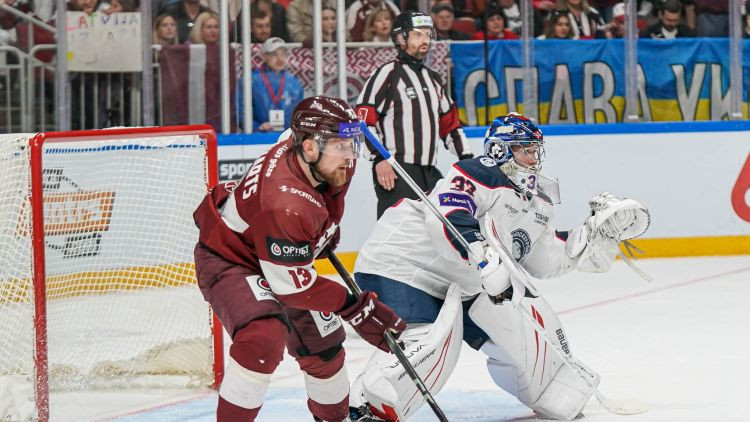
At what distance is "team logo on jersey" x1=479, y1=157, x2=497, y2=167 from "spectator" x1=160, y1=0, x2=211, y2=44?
298 cm

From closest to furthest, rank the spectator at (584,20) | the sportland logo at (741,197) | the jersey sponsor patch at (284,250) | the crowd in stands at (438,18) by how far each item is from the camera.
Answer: the jersey sponsor patch at (284,250) → the crowd in stands at (438,18) → the sportland logo at (741,197) → the spectator at (584,20)

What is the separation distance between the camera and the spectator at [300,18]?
6449 mm

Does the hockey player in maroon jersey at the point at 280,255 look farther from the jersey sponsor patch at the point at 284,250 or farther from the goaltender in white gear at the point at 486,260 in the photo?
the goaltender in white gear at the point at 486,260

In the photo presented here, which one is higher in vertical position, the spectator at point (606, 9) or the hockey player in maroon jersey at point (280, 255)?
Answer: the spectator at point (606, 9)

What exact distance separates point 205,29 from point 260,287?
3532 millimetres

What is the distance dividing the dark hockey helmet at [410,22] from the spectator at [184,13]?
1.44m

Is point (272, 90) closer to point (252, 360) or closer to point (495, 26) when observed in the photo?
point (495, 26)

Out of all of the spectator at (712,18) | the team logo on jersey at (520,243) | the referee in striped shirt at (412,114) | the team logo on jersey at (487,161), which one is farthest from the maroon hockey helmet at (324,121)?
→ the spectator at (712,18)

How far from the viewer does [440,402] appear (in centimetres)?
380

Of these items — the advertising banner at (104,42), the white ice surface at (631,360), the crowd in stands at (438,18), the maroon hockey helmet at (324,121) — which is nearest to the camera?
the maroon hockey helmet at (324,121)

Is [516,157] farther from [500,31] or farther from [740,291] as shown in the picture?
[500,31]

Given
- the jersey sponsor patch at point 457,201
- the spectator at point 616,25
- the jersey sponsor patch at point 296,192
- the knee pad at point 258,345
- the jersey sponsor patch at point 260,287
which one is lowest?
the knee pad at point 258,345

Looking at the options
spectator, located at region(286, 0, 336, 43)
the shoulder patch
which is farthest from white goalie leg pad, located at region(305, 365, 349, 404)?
spectator, located at region(286, 0, 336, 43)

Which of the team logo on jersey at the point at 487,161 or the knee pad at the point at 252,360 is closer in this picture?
the knee pad at the point at 252,360
